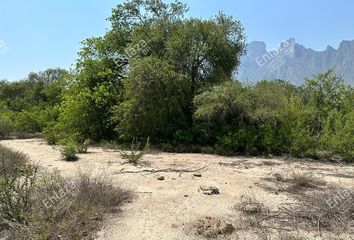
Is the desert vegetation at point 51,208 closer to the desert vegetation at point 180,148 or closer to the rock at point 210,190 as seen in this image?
the desert vegetation at point 180,148

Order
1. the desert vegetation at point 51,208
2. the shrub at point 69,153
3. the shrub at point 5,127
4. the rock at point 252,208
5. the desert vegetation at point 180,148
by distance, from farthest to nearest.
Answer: the shrub at point 5,127 < the shrub at point 69,153 < the rock at point 252,208 < the desert vegetation at point 180,148 < the desert vegetation at point 51,208

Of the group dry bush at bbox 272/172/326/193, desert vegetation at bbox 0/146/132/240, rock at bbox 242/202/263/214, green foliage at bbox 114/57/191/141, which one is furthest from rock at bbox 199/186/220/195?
green foliage at bbox 114/57/191/141

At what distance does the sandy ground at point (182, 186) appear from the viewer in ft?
22.7

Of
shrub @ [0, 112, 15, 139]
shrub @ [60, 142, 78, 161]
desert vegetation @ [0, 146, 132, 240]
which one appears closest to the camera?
desert vegetation @ [0, 146, 132, 240]

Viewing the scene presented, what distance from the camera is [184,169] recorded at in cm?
1287

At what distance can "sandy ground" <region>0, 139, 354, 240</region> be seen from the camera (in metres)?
6.91

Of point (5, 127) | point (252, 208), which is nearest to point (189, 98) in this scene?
point (252, 208)

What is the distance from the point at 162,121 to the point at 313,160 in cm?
784

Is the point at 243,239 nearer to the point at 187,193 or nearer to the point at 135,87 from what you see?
the point at 187,193

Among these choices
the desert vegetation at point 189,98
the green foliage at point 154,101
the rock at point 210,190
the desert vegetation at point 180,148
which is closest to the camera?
the desert vegetation at point 180,148

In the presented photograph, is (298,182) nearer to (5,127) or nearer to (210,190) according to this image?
(210,190)

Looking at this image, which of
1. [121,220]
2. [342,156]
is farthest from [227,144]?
[121,220]

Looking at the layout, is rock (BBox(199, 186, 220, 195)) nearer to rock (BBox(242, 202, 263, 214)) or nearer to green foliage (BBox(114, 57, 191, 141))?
rock (BBox(242, 202, 263, 214))

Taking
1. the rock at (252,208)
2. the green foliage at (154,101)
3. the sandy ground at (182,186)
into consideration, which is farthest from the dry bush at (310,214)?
the green foliage at (154,101)
